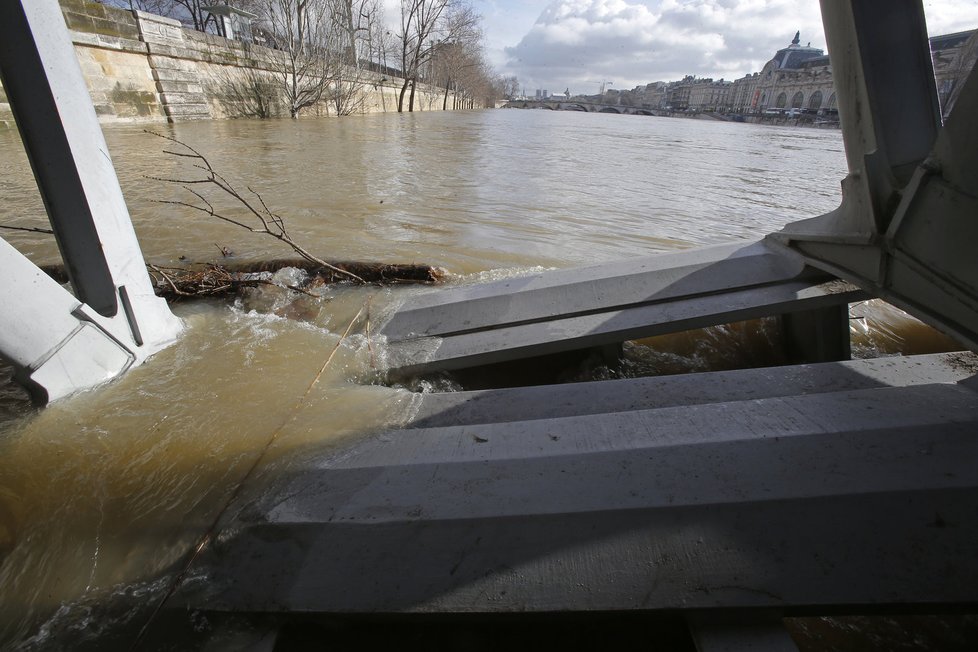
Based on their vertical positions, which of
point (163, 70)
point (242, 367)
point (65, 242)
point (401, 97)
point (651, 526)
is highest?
point (163, 70)

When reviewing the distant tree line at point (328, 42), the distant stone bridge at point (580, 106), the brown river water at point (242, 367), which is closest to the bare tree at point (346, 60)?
the distant tree line at point (328, 42)

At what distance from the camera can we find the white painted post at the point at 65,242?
5.64 ft

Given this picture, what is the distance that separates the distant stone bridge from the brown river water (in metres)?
78.9

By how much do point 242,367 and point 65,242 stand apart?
2.84ft

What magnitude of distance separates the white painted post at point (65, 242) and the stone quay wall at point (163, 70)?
11.1 m

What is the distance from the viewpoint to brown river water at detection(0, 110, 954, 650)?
1.34 metres

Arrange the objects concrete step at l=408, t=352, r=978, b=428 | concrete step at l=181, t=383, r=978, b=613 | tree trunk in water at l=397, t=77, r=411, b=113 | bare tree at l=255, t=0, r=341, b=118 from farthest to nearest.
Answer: tree trunk in water at l=397, t=77, r=411, b=113
bare tree at l=255, t=0, r=341, b=118
concrete step at l=408, t=352, r=978, b=428
concrete step at l=181, t=383, r=978, b=613

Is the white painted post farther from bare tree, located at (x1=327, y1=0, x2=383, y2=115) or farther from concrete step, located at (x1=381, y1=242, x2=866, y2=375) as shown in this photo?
bare tree, located at (x1=327, y1=0, x2=383, y2=115)

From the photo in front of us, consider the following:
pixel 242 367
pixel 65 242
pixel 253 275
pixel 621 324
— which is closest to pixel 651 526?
pixel 621 324

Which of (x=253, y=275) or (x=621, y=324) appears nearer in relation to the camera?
(x=621, y=324)

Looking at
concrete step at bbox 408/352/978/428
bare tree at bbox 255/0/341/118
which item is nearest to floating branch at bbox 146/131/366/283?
concrete step at bbox 408/352/978/428

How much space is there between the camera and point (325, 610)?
1.09 m

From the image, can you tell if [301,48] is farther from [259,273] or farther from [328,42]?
[259,273]

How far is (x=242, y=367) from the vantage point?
90.3 inches
